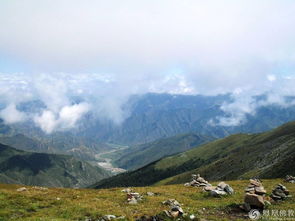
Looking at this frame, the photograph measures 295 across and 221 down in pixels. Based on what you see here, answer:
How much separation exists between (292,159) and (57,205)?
349ft

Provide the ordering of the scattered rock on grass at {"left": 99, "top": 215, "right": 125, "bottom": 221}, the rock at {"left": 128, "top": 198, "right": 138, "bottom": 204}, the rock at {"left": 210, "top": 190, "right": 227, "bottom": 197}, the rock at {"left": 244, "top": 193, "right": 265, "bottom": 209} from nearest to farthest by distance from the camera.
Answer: the scattered rock on grass at {"left": 99, "top": 215, "right": 125, "bottom": 221} < the rock at {"left": 244, "top": 193, "right": 265, "bottom": 209} < the rock at {"left": 128, "top": 198, "right": 138, "bottom": 204} < the rock at {"left": 210, "top": 190, "right": 227, "bottom": 197}

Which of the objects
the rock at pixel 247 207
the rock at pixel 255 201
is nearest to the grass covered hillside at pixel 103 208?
the rock at pixel 247 207

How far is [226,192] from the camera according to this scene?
3591cm

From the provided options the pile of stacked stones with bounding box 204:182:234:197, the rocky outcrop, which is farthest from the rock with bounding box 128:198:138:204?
the pile of stacked stones with bounding box 204:182:234:197

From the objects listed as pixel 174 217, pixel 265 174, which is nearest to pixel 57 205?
pixel 174 217

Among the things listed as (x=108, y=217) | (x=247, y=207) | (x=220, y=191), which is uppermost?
(x=220, y=191)

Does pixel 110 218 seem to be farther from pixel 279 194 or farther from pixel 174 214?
pixel 279 194

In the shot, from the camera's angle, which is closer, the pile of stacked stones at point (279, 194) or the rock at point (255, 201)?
the rock at point (255, 201)

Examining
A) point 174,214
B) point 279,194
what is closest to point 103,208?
point 174,214

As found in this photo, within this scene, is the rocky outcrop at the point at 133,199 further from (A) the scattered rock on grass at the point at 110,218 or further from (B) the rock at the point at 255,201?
(B) the rock at the point at 255,201

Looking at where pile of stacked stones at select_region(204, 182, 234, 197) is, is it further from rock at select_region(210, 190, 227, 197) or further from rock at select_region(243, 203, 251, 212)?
rock at select_region(243, 203, 251, 212)

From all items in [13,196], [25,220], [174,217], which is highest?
[13,196]

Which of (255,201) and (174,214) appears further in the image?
(255,201)

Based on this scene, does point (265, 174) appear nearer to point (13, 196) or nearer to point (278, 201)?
point (278, 201)
